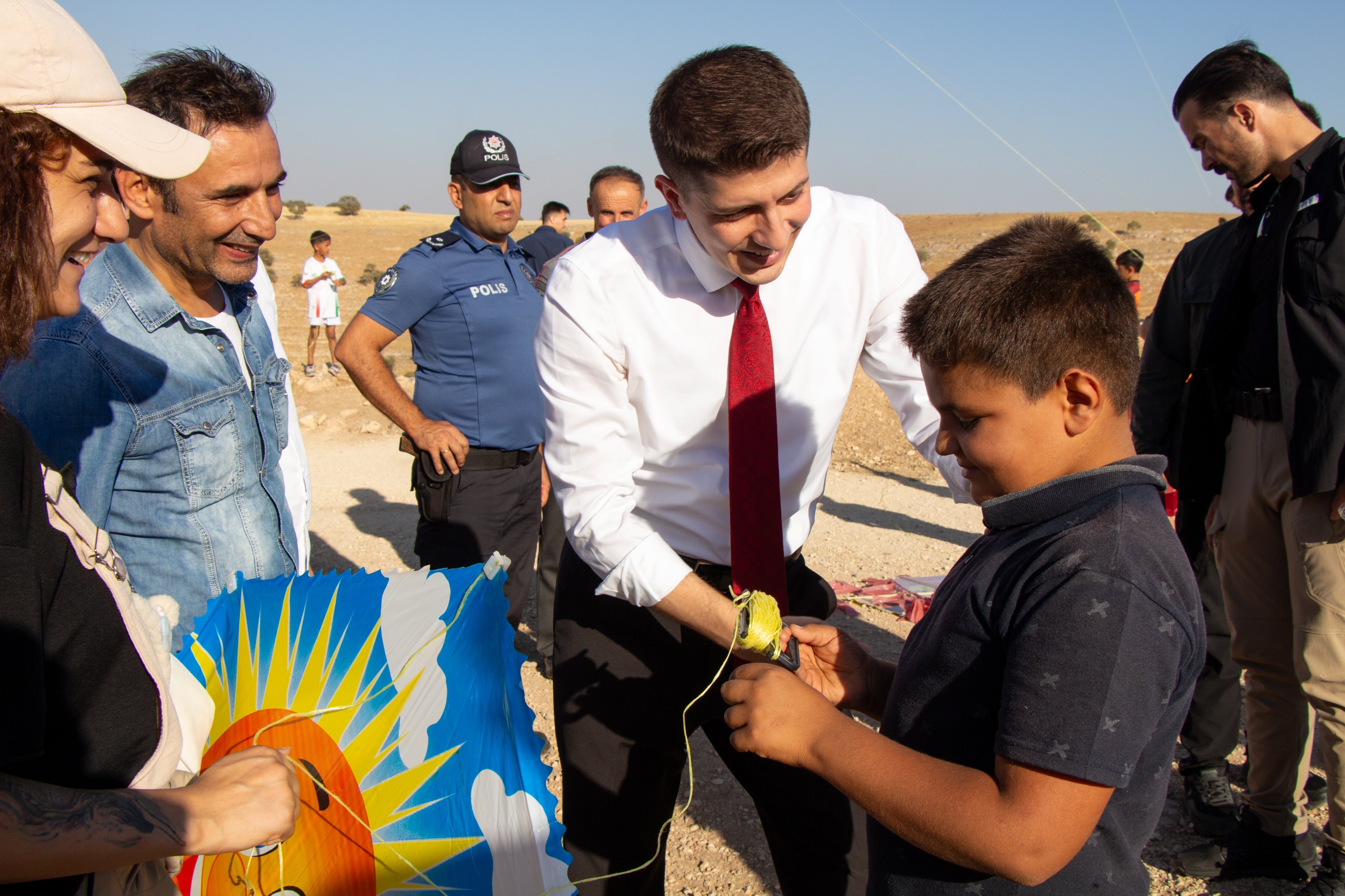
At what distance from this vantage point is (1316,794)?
3545 millimetres

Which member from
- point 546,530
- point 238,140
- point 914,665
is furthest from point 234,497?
point 546,530

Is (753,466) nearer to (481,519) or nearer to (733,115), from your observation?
(733,115)

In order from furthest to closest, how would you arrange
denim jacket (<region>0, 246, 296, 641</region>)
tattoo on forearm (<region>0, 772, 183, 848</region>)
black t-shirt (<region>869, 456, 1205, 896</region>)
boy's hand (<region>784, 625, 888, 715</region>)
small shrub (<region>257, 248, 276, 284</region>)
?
small shrub (<region>257, 248, 276, 284</region>) → denim jacket (<region>0, 246, 296, 641</region>) → boy's hand (<region>784, 625, 888, 715</region>) → black t-shirt (<region>869, 456, 1205, 896</region>) → tattoo on forearm (<region>0, 772, 183, 848</region>)

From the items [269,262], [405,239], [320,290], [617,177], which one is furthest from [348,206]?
[617,177]

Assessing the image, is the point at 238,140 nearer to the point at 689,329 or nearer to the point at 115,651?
the point at 689,329

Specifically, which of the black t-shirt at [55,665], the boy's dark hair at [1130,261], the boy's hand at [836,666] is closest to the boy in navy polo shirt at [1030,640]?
the boy's hand at [836,666]

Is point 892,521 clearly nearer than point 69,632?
No

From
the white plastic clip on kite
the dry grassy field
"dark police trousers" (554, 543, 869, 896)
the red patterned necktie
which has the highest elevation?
the dry grassy field

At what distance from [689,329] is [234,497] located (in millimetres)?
1355

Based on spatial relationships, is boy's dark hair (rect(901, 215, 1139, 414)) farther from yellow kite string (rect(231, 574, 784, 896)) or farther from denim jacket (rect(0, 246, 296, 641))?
denim jacket (rect(0, 246, 296, 641))

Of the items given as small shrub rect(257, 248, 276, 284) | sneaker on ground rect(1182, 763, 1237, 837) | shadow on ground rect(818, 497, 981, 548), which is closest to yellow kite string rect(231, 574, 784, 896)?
sneaker on ground rect(1182, 763, 1237, 837)

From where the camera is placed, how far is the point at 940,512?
320 inches

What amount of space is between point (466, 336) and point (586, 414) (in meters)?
2.58

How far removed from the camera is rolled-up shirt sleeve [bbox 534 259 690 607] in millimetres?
2150
